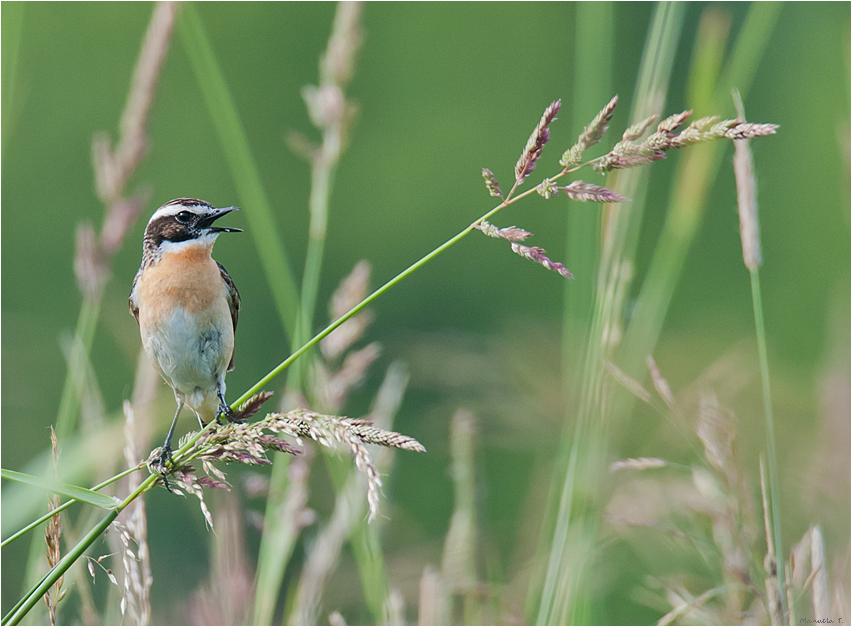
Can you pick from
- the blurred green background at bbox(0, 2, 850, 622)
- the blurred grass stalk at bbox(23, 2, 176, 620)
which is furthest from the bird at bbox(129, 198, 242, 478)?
the blurred green background at bbox(0, 2, 850, 622)

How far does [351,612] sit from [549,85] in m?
23.8

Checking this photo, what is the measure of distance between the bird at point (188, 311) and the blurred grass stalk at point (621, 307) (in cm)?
136

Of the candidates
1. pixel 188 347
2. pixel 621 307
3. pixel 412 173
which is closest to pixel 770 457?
pixel 621 307

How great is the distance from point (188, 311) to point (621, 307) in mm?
1599

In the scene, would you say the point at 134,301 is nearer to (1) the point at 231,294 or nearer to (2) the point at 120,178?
(1) the point at 231,294

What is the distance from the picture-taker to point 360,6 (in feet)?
9.35

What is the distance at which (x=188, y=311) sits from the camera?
3.11 metres

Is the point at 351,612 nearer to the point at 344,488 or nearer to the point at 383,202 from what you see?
the point at 344,488

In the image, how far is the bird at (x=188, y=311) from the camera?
310 centimetres

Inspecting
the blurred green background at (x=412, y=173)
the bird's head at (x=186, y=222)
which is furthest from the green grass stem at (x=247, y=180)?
the blurred green background at (x=412, y=173)

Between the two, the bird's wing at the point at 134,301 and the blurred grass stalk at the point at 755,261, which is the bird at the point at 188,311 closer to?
the bird's wing at the point at 134,301

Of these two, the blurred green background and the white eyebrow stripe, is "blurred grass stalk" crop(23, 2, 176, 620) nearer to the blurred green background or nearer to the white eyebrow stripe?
the white eyebrow stripe

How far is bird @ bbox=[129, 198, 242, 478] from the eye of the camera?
3096 mm

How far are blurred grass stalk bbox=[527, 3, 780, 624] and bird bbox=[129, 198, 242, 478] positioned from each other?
136 cm
